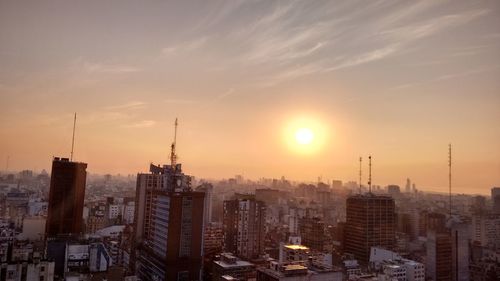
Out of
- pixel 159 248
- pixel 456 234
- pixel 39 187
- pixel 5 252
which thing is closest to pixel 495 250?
pixel 456 234

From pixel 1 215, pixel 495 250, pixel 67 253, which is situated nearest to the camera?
pixel 67 253

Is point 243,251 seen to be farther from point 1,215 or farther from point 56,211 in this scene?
point 1,215

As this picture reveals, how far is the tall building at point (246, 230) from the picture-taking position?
25.7 m

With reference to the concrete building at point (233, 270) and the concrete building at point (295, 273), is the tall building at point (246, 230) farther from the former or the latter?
the concrete building at point (295, 273)

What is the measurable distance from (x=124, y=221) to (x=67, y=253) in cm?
2084

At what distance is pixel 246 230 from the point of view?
25938 mm

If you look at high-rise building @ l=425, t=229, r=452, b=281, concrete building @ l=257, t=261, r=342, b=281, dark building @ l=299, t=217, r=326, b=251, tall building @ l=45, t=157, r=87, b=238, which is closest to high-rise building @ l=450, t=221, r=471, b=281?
high-rise building @ l=425, t=229, r=452, b=281

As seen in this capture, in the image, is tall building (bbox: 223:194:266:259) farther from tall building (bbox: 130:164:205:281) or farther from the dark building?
tall building (bbox: 130:164:205:281)

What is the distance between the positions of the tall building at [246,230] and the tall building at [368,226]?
744 cm

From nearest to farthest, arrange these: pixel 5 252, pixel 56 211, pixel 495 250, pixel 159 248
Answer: pixel 5 252 < pixel 159 248 < pixel 56 211 < pixel 495 250

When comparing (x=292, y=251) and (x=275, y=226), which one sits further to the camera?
(x=275, y=226)

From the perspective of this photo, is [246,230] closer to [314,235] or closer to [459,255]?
[314,235]

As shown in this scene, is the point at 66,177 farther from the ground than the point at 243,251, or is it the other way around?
the point at 66,177

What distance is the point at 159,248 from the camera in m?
20.4
